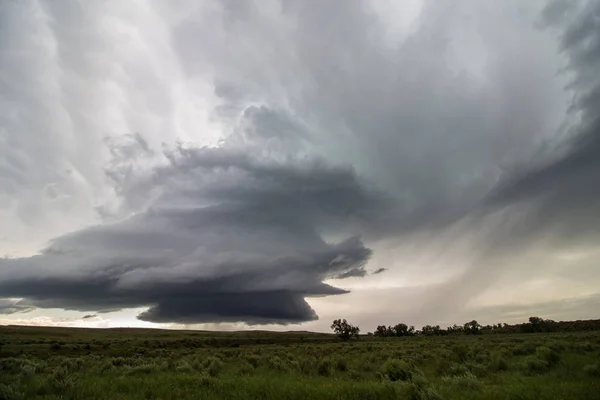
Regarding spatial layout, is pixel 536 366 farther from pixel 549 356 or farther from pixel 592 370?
pixel 592 370

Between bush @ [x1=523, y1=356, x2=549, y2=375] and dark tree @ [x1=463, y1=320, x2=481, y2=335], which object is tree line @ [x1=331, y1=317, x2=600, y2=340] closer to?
dark tree @ [x1=463, y1=320, x2=481, y2=335]

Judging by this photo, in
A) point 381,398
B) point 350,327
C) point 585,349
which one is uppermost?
point 350,327

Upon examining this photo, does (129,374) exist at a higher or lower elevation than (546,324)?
lower

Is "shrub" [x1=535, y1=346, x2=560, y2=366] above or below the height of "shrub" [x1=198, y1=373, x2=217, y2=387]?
above

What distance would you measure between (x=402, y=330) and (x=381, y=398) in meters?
155

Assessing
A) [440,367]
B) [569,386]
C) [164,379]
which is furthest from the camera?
[440,367]

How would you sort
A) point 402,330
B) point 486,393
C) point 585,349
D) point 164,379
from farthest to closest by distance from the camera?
point 402,330 < point 585,349 < point 164,379 < point 486,393

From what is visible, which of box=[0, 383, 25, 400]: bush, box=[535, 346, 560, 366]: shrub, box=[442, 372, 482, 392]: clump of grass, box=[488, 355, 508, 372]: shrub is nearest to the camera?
box=[0, 383, 25, 400]: bush

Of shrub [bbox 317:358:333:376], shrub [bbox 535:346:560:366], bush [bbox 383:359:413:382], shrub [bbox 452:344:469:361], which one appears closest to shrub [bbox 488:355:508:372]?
shrub [bbox 535:346:560:366]

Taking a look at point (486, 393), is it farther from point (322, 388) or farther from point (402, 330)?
point (402, 330)

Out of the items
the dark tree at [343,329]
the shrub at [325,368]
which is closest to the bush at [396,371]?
the shrub at [325,368]

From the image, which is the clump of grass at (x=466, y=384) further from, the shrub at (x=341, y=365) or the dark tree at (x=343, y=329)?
the dark tree at (x=343, y=329)

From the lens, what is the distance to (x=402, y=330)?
158 meters

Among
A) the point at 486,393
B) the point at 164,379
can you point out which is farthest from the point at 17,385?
the point at 486,393
